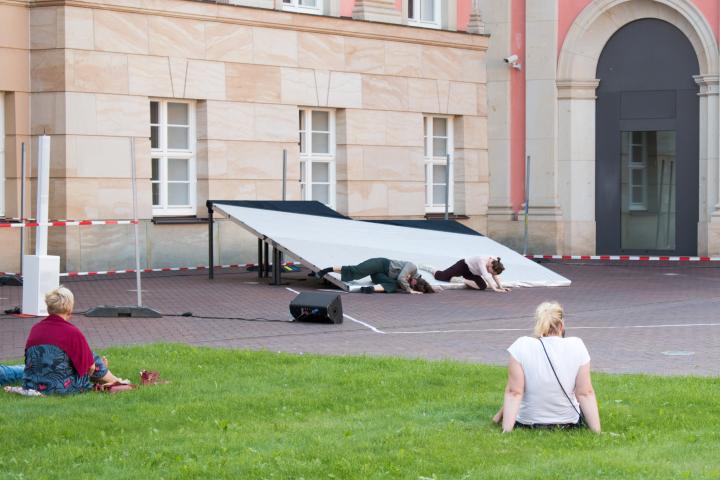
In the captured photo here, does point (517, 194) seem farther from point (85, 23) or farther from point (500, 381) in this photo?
point (500, 381)

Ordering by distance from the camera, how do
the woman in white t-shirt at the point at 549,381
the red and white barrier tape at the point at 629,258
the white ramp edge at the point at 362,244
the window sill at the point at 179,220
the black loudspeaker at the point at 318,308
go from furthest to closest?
the red and white barrier tape at the point at 629,258 → the window sill at the point at 179,220 → the white ramp edge at the point at 362,244 → the black loudspeaker at the point at 318,308 → the woman in white t-shirt at the point at 549,381

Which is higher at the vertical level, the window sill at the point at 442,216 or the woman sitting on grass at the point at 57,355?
the window sill at the point at 442,216

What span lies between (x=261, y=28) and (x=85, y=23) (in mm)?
4204

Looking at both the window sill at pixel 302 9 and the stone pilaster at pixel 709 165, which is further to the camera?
the stone pilaster at pixel 709 165

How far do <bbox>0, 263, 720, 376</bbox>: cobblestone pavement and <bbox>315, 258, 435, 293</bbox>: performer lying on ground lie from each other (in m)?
0.47

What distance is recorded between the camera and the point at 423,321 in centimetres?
1823

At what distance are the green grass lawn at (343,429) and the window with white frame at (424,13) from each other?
20.4 metres

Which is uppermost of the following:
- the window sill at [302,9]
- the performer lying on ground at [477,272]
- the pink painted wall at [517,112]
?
the window sill at [302,9]

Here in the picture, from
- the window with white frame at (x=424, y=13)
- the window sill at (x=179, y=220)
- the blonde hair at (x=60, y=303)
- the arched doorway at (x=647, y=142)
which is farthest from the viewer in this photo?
the arched doorway at (x=647, y=142)

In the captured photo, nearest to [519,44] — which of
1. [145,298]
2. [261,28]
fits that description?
[261,28]

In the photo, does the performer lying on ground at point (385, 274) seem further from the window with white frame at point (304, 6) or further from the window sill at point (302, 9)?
the window with white frame at point (304, 6)

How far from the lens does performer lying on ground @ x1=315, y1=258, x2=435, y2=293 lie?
2230 centimetres

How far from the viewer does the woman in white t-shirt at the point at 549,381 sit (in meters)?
9.55

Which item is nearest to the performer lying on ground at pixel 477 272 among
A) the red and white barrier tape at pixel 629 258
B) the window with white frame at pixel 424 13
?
the red and white barrier tape at pixel 629 258
